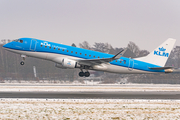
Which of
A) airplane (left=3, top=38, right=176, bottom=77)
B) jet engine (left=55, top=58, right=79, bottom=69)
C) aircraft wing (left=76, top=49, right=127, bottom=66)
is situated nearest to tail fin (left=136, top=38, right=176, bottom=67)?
airplane (left=3, top=38, right=176, bottom=77)

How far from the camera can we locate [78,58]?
122ft

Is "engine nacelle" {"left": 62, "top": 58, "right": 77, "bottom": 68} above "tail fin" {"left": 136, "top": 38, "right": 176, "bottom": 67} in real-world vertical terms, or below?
below

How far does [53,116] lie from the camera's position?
42.6 feet

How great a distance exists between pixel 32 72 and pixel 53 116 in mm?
52244

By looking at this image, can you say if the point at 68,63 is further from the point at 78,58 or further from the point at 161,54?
the point at 161,54

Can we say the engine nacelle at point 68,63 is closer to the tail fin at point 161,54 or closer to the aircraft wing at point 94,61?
the aircraft wing at point 94,61

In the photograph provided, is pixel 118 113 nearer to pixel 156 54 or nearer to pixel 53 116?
pixel 53 116

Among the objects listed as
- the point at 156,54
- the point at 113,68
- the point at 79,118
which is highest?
the point at 156,54

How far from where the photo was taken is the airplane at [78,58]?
35.7 meters

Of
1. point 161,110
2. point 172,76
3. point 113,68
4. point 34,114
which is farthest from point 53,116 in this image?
point 172,76

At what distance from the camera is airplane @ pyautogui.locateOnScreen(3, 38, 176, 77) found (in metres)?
35.7

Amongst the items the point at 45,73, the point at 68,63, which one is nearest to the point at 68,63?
the point at 68,63

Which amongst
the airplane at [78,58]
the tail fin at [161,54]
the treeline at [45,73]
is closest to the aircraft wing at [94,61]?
the airplane at [78,58]

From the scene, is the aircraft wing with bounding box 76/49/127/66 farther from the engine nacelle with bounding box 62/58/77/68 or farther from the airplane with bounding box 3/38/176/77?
the engine nacelle with bounding box 62/58/77/68
